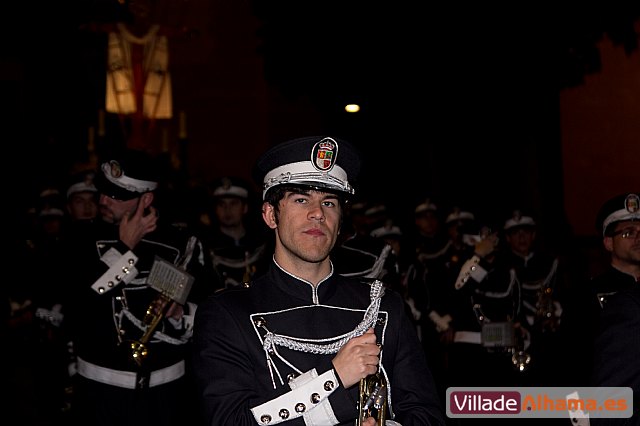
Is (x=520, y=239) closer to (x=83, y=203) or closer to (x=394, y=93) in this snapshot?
(x=394, y=93)

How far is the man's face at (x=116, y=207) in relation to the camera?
215 inches

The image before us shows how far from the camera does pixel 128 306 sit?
538 cm

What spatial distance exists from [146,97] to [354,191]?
14195mm

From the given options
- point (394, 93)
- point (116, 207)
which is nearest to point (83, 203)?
point (116, 207)

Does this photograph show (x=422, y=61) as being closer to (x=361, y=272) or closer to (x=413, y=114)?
(x=413, y=114)

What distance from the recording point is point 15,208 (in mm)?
17719

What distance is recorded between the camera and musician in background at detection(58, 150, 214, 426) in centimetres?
523

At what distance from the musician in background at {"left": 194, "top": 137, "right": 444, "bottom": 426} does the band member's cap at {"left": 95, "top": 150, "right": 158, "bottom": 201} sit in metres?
2.20

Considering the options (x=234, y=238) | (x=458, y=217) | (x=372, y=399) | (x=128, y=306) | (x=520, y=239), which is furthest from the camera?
(x=458, y=217)

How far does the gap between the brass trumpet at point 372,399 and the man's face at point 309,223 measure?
1.61 feet

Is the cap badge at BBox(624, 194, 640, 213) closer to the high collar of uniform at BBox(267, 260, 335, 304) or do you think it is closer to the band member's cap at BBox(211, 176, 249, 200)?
the high collar of uniform at BBox(267, 260, 335, 304)

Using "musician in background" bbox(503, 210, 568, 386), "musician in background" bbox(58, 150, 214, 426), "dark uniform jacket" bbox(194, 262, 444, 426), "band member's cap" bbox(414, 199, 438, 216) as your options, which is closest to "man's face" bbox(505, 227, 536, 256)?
"musician in background" bbox(503, 210, 568, 386)

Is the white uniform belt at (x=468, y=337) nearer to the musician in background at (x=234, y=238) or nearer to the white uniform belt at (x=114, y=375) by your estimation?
the musician in background at (x=234, y=238)

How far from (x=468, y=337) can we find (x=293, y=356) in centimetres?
534
